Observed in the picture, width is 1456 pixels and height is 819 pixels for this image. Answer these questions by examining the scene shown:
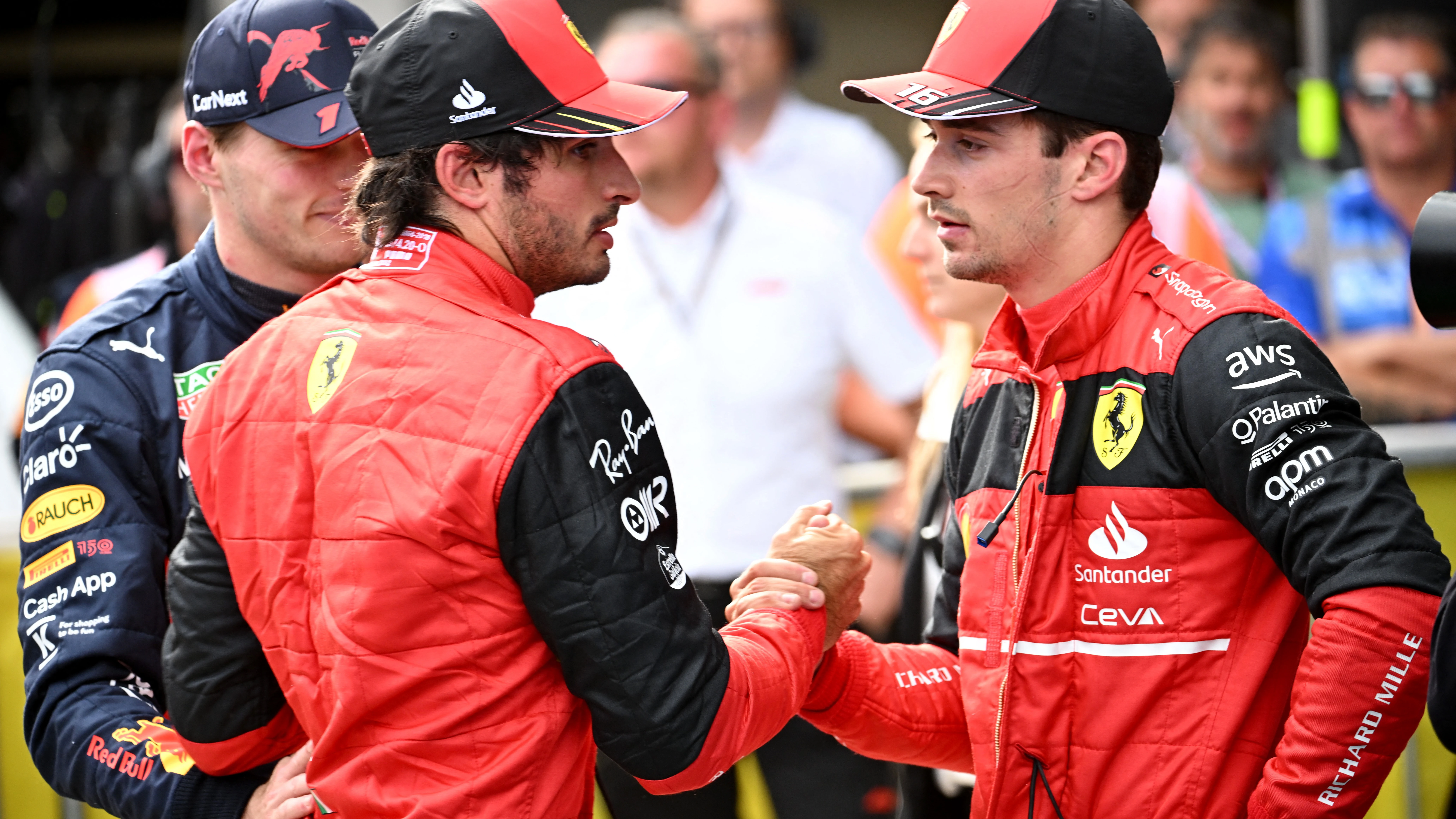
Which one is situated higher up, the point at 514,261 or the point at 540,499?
the point at 514,261

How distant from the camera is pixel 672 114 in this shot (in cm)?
457

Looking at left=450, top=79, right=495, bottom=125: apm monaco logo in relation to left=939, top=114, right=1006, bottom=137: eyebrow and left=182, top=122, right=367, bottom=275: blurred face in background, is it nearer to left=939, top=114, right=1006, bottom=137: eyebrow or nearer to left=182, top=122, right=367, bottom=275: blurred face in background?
left=182, top=122, right=367, bottom=275: blurred face in background

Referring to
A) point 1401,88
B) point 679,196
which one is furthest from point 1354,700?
point 1401,88

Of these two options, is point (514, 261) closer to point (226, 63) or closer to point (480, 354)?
point (480, 354)

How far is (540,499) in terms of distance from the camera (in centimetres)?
192

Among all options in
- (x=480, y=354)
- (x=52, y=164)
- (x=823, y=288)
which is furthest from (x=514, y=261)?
(x=52, y=164)

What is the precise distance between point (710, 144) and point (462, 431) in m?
2.93

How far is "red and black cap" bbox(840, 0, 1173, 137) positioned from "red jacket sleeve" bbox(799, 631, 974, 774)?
912 millimetres

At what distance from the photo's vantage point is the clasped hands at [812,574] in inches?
92.4

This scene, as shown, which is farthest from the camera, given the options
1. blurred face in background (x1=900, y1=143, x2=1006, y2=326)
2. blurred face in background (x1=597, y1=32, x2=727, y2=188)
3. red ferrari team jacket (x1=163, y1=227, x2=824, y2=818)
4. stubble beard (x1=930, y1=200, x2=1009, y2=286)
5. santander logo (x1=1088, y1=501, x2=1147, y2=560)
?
blurred face in background (x1=597, y1=32, x2=727, y2=188)

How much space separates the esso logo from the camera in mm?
2508

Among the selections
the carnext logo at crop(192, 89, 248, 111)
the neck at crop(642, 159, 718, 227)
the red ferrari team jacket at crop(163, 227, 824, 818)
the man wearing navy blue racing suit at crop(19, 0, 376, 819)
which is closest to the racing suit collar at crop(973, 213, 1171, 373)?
the red ferrari team jacket at crop(163, 227, 824, 818)

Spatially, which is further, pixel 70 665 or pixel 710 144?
pixel 710 144

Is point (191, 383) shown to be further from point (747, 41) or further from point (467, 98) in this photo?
point (747, 41)
